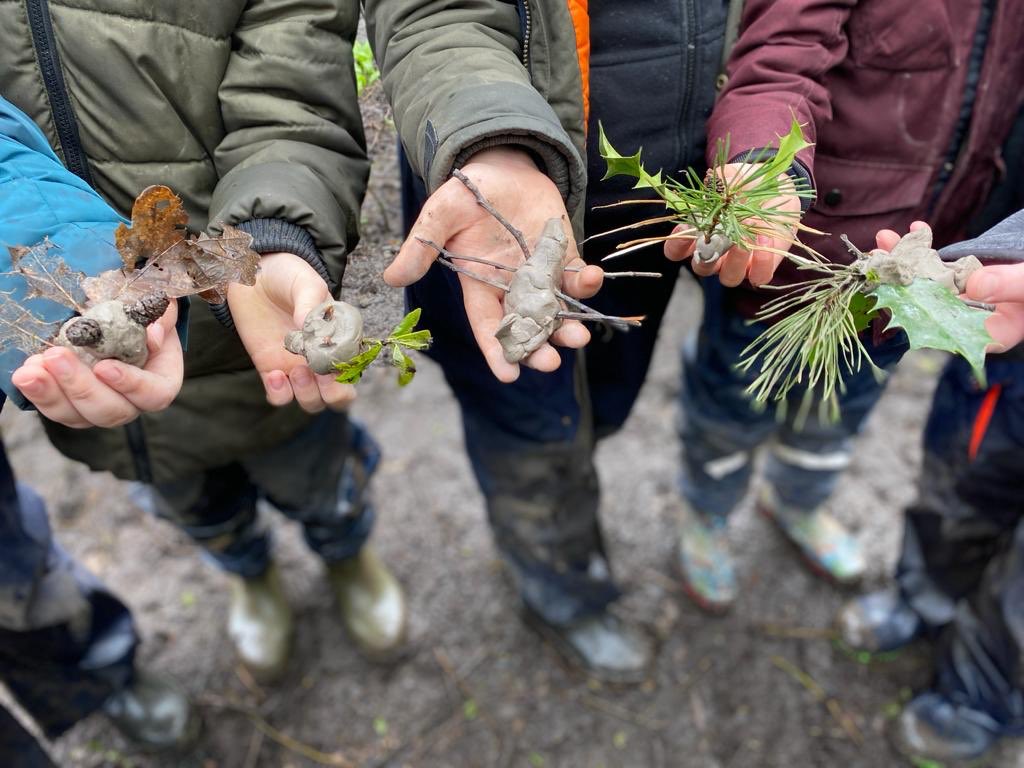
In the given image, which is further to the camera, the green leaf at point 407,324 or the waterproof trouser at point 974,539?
the waterproof trouser at point 974,539

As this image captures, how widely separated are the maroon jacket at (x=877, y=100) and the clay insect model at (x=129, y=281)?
2.69ft

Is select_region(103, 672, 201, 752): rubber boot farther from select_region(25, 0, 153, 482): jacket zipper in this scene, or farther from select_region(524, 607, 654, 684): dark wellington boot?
select_region(25, 0, 153, 482): jacket zipper

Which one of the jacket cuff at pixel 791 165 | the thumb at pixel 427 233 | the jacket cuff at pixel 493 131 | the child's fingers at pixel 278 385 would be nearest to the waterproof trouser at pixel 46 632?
the child's fingers at pixel 278 385

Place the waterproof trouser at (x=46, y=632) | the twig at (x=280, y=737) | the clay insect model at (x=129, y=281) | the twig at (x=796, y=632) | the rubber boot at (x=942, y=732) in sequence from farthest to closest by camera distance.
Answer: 1. the twig at (x=796, y=632)
2. the twig at (x=280, y=737)
3. the rubber boot at (x=942, y=732)
4. the waterproof trouser at (x=46, y=632)
5. the clay insect model at (x=129, y=281)

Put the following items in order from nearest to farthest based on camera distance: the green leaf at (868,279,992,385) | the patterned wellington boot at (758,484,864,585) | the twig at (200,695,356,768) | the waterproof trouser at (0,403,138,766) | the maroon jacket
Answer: the green leaf at (868,279,992,385) < the maroon jacket < the waterproof trouser at (0,403,138,766) < the twig at (200,695,356,768) < the patterned wellington boot at (758,484,864,585)

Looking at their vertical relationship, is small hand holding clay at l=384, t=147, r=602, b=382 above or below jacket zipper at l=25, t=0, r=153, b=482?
below

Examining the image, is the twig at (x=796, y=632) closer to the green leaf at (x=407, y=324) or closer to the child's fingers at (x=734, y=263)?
the child's fingers at (x=734, y=263)

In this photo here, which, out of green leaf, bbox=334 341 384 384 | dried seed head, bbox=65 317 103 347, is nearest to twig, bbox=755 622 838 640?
green leaf, bbox=334 341 384 384

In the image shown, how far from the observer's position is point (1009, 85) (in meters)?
1.32

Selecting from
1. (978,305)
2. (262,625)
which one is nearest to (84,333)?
(978,305)

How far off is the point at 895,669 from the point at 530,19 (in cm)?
209

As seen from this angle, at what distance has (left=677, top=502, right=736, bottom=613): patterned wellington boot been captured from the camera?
232 centimetres

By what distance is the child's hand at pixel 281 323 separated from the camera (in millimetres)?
1069

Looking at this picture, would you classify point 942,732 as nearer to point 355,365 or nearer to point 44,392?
point 355,365
